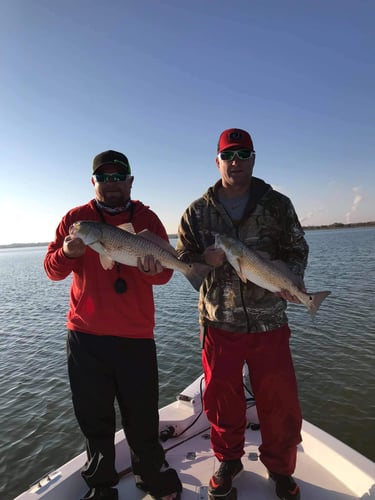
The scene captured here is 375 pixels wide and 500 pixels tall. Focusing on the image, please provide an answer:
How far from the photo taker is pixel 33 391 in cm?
1011

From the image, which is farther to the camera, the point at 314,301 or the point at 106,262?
the point at 314,301

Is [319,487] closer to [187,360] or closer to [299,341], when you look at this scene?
[187,360]

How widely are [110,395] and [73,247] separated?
1.67m

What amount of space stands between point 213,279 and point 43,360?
10.7 meters

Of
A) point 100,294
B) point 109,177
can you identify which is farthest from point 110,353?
point 109,177

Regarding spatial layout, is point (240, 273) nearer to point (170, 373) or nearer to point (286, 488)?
point (286, 488)

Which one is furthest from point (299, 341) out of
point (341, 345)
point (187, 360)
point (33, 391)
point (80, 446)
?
point (33, 391)

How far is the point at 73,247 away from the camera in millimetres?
3580

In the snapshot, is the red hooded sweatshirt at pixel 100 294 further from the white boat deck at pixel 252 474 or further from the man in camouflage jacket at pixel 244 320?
the white boat deck at pixel 252 474

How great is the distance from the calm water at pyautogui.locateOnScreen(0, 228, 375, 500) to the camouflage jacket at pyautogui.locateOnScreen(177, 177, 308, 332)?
529 cm

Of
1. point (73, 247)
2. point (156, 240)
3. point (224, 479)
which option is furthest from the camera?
point (156, 240)

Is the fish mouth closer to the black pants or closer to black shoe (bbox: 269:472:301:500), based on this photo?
the black pants

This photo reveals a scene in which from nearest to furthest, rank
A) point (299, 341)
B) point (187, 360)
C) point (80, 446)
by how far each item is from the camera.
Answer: point (80, 446) → point (187, 360) → point (299, 341)

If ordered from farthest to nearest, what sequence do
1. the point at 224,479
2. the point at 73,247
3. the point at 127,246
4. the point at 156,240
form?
the point at 156,240 < the point at 224,479 < the point at 127,246 < the point at 73,247
